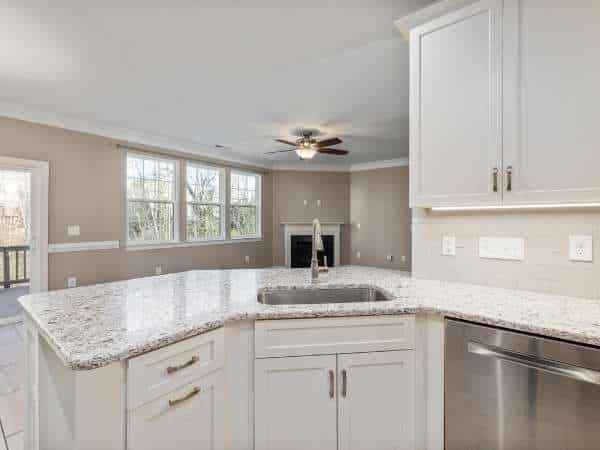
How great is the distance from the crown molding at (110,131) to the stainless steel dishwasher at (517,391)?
511 centimetres

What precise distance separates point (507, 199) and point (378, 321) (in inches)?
34.1

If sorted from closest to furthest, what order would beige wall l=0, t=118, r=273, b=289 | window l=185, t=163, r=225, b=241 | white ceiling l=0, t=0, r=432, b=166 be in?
white ceiling l=0, t=0, r=432, b=166 < beige wall l=0, t=118, r=273, b=289 < window l=185, t=163, r=225, b=241

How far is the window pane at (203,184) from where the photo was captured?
6.02 m

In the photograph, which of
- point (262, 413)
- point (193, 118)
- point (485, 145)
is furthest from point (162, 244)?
point (485, 145)

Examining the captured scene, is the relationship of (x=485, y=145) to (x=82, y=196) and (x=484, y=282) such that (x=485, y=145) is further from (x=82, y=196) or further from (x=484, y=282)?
(x=82, y=196)

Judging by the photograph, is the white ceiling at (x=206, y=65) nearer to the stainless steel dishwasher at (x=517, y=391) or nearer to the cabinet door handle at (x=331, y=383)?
the stainless steel dishwasher at (x=517, y=391)

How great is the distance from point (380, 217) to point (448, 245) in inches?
225

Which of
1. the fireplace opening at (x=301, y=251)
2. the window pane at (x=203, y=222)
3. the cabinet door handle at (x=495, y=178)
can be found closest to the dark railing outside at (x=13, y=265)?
the window pane at (x=203, y=222)

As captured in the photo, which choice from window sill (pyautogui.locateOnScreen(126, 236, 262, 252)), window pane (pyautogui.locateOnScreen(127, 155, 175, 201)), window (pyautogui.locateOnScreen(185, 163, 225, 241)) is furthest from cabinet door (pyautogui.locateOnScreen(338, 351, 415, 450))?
window (pyautogui.locateOnScreen(185, 163, 225, 241))

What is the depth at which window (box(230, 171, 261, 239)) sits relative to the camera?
6.87 meters

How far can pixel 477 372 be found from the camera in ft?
4.23

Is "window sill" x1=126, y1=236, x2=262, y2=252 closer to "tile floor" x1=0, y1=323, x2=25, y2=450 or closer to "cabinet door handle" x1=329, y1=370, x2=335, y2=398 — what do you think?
"tile floor" x1=0, y1=323, x2=25, y2=450

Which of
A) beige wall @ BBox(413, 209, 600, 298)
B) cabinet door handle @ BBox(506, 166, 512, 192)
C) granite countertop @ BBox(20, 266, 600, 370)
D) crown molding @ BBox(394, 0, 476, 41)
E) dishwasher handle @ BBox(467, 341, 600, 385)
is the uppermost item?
crown molding @ BBox(394, 0, 476, 41)

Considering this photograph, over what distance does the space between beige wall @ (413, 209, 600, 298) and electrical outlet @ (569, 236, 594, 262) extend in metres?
0.02
